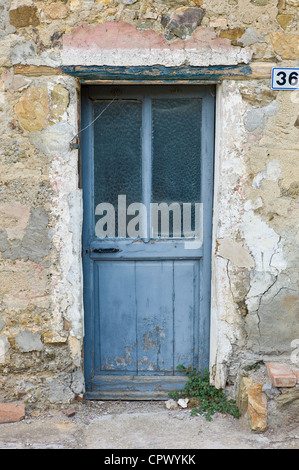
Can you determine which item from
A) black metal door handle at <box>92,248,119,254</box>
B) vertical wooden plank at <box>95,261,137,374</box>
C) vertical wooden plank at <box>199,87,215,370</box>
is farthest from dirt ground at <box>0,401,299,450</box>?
black metal door handle at <box>92,248,119,254</box>

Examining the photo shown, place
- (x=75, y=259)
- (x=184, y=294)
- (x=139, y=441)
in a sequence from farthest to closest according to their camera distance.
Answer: (x=184, y=294) < (x=75, y=259) < (x=139, y=441)

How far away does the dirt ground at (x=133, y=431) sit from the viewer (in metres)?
2.51

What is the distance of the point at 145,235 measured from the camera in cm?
291

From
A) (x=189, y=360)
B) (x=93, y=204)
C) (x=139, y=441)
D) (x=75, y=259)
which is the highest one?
(x=93, y=204)

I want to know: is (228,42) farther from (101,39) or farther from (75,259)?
(75,259)

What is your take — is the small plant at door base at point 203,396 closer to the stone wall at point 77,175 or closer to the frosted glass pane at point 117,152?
the stone wall at point 77,175

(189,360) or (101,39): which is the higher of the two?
(101,39)

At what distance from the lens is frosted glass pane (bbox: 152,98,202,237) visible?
285 centimetres

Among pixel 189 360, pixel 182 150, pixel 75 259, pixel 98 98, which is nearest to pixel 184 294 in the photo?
pixel 189 360

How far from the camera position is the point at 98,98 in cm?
282

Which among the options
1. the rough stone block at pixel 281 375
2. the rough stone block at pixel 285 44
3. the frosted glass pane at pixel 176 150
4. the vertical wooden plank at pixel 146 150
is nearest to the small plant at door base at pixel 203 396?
the rough stone block at pixel 281 375

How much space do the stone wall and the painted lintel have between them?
3 centimetres

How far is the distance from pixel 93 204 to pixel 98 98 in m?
0.67

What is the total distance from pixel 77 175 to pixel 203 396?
1614 millimetres
